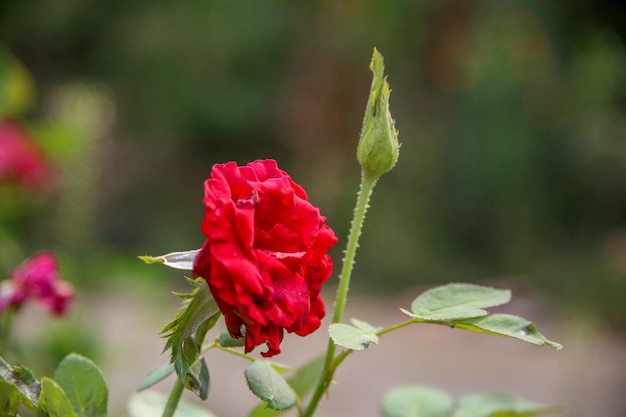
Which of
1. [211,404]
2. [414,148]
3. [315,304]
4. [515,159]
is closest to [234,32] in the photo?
[414,148]

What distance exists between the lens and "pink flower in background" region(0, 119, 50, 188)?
124 centimetres

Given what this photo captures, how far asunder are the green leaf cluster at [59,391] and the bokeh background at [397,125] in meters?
1.46

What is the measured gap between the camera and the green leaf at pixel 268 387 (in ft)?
0.87

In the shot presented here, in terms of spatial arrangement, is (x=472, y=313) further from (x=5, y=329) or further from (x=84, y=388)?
(x=5, y=329)

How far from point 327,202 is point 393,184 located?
1.00 feet

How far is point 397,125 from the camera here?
295cm

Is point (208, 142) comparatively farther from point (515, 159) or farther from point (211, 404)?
point (211, 404)

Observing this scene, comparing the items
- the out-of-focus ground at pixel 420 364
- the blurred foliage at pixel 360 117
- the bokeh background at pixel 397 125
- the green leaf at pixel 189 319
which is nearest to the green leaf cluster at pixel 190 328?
the green leaf at pixel 189 319

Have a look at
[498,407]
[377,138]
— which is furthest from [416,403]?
[377,138]

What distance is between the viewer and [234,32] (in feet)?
11.5

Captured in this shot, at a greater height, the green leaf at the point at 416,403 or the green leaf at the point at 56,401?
the green leaf at the point at 416,403

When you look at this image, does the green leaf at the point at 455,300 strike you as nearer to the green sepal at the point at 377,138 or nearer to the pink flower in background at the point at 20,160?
the green sepal at the point at 377,138

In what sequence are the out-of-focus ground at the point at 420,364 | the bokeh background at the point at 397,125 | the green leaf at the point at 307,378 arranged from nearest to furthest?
the green leaf at the point at 307,378 < the out-of-focus ground at the point at 420,364 < the bokeh background at the point at 397,125

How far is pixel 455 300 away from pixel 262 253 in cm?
10
